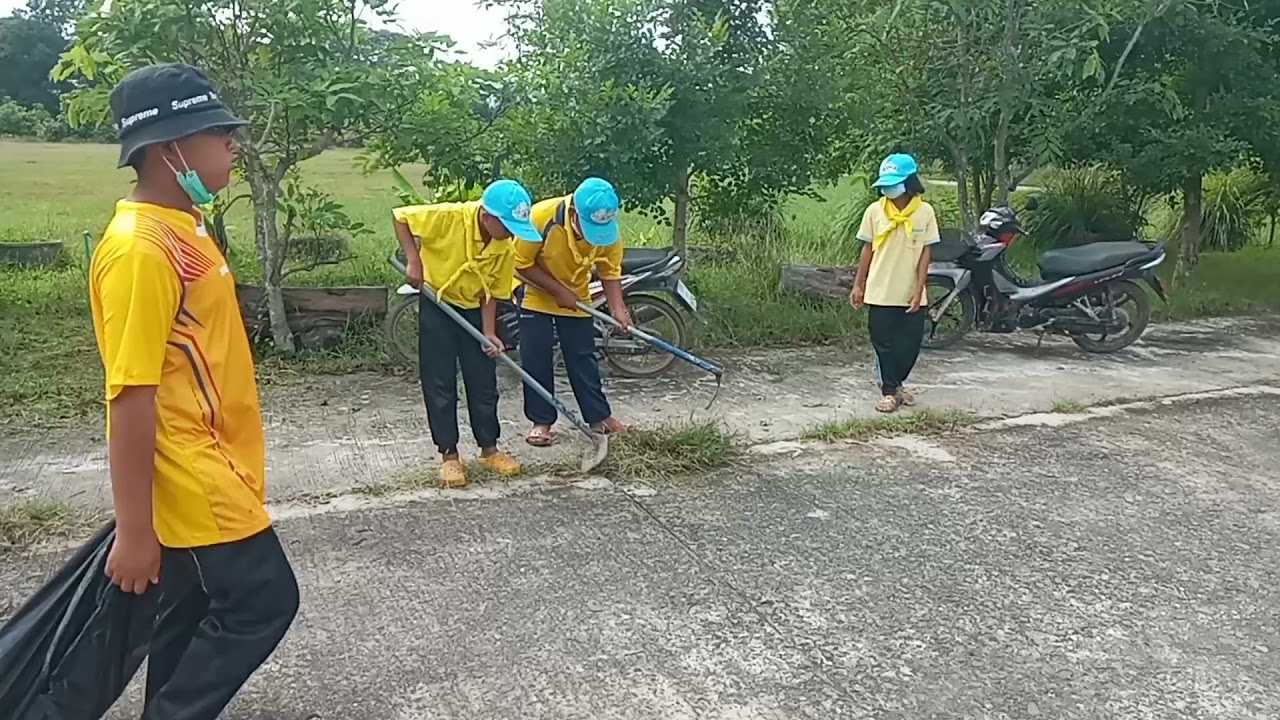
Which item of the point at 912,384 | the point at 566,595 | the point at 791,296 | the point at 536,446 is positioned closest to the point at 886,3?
the point at 791,296

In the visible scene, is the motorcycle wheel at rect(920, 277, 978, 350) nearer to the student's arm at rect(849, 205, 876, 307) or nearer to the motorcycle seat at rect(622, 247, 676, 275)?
the student's arm at rect(849, 205, 876, 307)

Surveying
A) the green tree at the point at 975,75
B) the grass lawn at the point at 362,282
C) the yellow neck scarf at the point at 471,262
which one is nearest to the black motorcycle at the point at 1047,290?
the grass lawn at the point at 362,282

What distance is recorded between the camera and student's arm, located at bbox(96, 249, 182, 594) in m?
1.87

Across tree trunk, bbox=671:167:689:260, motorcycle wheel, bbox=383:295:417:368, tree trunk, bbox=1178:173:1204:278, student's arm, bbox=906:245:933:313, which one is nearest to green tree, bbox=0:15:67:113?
tree trunk, bbox=671:167:689:260

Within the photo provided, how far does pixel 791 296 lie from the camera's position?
7.76 metres

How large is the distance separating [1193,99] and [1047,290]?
2540 mm

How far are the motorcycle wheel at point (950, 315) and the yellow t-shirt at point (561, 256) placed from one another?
297 centimetres

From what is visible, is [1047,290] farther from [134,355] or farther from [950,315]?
[134,355]

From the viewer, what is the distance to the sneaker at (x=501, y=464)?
4.28m

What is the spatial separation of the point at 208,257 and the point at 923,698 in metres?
2.04

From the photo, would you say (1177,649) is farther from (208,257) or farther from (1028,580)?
(208,257)

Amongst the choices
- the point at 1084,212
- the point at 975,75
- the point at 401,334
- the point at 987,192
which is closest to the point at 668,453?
the point at 401,334

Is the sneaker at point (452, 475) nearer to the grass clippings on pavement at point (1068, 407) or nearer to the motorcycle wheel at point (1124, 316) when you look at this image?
the grass clippings on pavement at point (1068, 407)

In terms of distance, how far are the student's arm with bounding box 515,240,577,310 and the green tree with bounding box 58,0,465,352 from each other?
4.69ft
